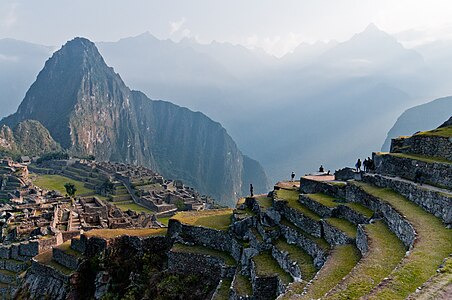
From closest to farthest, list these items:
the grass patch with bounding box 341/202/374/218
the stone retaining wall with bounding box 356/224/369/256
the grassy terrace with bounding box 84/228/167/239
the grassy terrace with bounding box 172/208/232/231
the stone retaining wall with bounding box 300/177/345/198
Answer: the stone retaining wall with bounding box 356/224/369/256, the grass patch with bounding box 341/202/374/218, the stone retaining wall with bounding box 300/177/345/198, the grassy terrace with bounding box 172/208/232/231, the grassy terrace with bounding box 84/228/167/239

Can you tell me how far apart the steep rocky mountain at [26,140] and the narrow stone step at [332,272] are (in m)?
134

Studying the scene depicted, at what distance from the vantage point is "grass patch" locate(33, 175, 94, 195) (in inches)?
2846

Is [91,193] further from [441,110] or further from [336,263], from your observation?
[441,110]

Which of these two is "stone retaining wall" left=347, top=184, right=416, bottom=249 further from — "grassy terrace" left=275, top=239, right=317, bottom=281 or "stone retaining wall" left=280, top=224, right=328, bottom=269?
"grassy terrace" left=275, top=239, right=317, bottom=281

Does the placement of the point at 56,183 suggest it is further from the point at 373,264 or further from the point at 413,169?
the point at 373,264

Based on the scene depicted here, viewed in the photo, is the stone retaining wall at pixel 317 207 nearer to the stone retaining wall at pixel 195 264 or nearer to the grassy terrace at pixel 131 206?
the stone retaining wall at pixel 195 264

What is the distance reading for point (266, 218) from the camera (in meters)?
16.8

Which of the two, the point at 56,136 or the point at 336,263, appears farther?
the point at 56,136

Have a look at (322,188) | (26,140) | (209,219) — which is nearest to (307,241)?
(322,188)

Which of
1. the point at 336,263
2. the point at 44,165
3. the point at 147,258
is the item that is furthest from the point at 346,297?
the point at 44,165

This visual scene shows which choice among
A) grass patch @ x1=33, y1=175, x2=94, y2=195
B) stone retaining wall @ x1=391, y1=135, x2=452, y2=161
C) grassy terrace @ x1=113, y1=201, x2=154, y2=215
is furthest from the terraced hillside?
grass patch @ x1=33, y1=175, x2=94, y2=195

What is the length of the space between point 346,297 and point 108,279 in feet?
45.1

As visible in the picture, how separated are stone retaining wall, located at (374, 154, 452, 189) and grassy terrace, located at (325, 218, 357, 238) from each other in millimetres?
3074

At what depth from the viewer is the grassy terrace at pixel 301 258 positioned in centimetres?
1200
